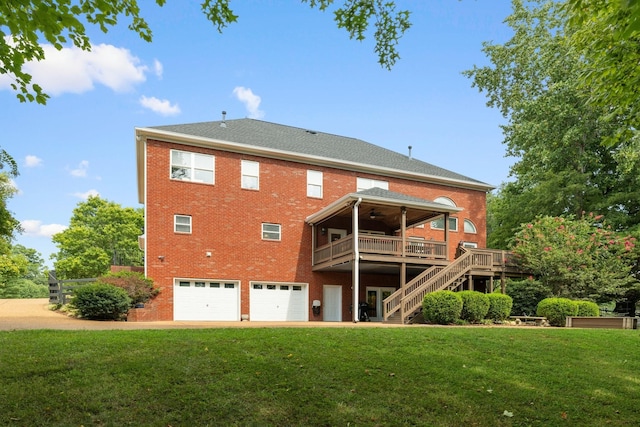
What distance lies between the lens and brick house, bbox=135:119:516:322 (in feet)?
64.5

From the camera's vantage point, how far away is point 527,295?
2211 cm

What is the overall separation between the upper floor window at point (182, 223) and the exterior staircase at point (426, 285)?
27.8ft

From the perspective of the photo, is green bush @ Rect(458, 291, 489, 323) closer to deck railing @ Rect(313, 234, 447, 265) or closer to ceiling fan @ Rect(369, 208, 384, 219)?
deck railing @ Rect(313, 234, 447, 265)

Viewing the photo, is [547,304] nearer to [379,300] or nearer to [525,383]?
[379,300]

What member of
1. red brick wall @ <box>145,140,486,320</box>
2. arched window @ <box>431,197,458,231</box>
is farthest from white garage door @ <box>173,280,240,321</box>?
arched window @ <box>431,197,458,231</box>

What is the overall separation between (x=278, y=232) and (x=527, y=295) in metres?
11.4

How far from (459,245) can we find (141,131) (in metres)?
16.0

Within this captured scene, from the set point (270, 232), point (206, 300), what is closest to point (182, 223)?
point (206, 300)

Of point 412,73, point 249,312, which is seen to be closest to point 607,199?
point 249,312

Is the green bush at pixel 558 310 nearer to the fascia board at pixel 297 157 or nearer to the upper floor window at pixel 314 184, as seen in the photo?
the fascia board at pixel 297 157

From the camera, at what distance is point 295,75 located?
1160 cm

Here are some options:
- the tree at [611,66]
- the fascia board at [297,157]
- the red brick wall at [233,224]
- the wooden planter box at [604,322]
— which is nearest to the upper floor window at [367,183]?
the red brick wall at [233,224]

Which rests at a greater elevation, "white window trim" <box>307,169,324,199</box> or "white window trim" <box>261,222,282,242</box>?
"white window trim" <box>307,169,324,199</box>

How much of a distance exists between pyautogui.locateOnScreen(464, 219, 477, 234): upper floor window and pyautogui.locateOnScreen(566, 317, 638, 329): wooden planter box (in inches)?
350
